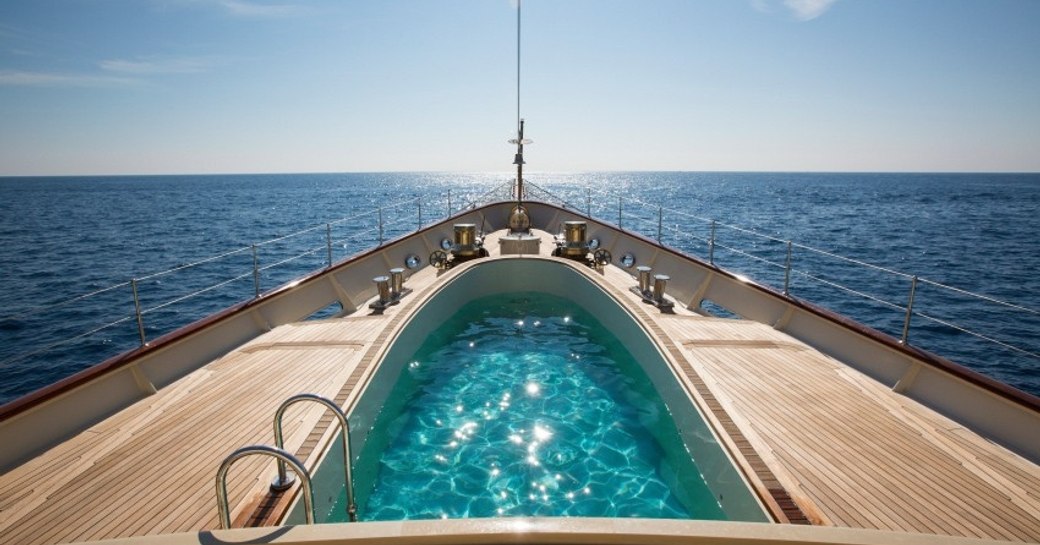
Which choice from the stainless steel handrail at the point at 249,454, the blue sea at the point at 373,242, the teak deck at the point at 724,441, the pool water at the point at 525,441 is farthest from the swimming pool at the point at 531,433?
the blue sea at the point at 373,242

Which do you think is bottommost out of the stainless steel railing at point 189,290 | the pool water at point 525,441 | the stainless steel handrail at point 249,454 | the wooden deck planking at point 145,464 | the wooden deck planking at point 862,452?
the stainless steel railing at point 189,290

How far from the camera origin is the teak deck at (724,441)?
287 centimetres

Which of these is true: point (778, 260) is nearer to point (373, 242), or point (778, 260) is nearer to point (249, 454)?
point (373, 242)

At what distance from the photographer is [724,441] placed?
3605 mm

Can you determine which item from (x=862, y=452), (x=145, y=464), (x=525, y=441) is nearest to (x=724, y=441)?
(x=862, y=452)

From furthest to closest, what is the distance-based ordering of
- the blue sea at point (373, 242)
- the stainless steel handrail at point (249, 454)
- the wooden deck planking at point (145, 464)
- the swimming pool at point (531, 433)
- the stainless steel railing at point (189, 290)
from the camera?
the blue sea at point (373, 242) → the stainless steel railing at point (189, 290) → the swimming pool at point (531, 433) → the wooden deck planking at point (145, 464) → the stainless steel handrail at point (249, 454)

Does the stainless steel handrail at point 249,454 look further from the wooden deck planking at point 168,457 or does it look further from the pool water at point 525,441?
the pool water at point 525,441

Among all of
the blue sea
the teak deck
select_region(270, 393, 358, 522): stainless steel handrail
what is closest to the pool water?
the teak deck

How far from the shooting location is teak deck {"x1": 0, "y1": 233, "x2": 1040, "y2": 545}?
287 centimetres

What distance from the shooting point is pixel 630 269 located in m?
9.92

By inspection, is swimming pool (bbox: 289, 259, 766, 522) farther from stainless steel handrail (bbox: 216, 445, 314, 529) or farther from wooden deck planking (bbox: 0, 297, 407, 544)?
stainless steel handrail (bbox: 216, 445, 314, 529)

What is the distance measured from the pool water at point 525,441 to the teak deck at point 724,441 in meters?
0.63

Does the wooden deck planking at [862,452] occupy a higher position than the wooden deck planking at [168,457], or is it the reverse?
the wooden deck planking at [862,452]

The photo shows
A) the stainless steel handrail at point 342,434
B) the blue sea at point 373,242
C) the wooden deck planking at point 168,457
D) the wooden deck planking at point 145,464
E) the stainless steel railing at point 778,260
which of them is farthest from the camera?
the stainless steel railing at point 778,260
